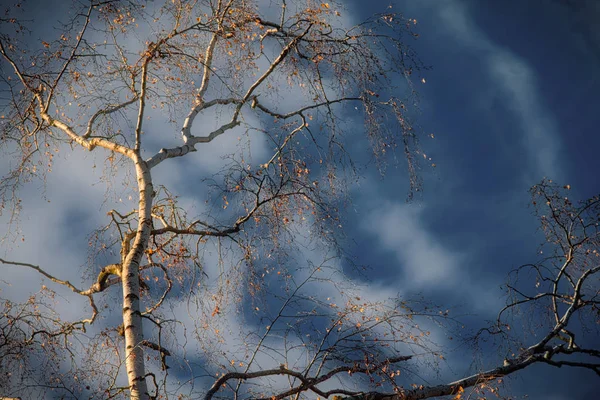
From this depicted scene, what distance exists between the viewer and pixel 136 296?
540cm

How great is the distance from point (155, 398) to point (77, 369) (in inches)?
53.0

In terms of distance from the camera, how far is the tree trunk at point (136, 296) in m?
4.95

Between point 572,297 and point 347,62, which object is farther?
point 572,297

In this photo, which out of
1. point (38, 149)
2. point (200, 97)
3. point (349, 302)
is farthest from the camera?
point (200, 97)

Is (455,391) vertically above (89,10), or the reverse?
(89,10)

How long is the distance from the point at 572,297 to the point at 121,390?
5.66m

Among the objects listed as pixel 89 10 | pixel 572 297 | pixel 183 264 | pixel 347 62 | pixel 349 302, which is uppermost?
pixel 89 10

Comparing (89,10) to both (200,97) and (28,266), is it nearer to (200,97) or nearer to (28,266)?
(200,97)

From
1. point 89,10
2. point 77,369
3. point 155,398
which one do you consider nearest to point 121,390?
point 155,398

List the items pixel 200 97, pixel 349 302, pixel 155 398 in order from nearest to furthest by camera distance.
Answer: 1. pixel 155 398
2. pixel 349 302
3. pixel 200 97

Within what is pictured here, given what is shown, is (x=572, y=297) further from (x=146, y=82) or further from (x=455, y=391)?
(x=146, y=82)

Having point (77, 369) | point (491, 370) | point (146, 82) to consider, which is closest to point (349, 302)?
point (491, 370)

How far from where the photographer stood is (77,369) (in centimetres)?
571

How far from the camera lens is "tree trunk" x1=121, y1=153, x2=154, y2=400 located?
4.95 m
